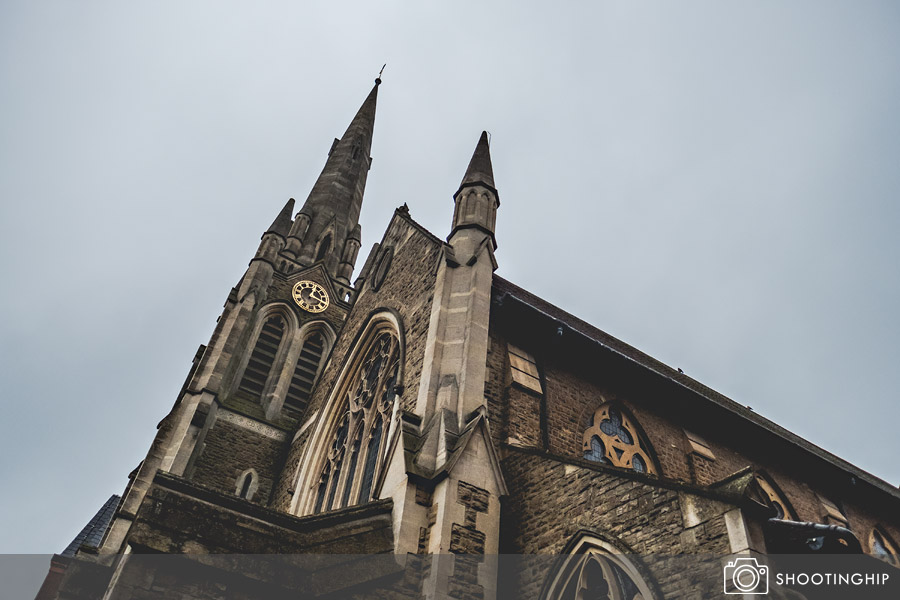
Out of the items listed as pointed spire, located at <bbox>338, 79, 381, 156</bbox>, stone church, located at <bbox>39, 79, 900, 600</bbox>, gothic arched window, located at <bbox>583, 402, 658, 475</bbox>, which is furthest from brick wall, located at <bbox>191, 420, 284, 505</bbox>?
pointed spire, located at <bbox>338, 79, 381, 156</bbox>

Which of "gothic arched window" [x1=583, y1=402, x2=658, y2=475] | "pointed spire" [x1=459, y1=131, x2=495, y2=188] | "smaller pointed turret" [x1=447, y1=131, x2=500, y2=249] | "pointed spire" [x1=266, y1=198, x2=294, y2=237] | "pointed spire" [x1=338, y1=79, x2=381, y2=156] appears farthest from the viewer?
"pointed spire" [x1=338, y1=79, x2=381, y2=156]

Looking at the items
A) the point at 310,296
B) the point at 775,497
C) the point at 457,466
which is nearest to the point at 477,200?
the point at 457,466

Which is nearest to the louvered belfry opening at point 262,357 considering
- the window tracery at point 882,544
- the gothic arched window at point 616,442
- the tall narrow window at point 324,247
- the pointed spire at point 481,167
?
the tall narrow window at point 324,247

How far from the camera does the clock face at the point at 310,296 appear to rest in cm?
2312

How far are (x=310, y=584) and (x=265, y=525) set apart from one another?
899mm

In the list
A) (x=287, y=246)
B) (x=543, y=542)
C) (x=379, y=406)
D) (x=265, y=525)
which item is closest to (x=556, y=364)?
(x=379, y=406)

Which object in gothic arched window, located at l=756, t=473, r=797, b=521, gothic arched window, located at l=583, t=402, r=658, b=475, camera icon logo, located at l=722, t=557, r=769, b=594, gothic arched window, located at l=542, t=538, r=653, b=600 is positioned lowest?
camera icon logo, located at l=722, t=557, r=769, b=594

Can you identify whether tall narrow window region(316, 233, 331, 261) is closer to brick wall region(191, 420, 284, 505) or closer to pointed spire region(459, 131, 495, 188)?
brick wall region(191, 420, 284, 505)

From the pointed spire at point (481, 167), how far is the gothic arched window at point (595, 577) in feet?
22.5

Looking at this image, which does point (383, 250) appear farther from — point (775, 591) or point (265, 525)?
point (775, 591)

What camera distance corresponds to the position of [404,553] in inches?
307

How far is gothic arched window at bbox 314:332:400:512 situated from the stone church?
0.06 metres

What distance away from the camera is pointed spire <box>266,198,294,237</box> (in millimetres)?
24938

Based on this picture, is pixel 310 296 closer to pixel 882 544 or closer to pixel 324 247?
pixel 324 247
